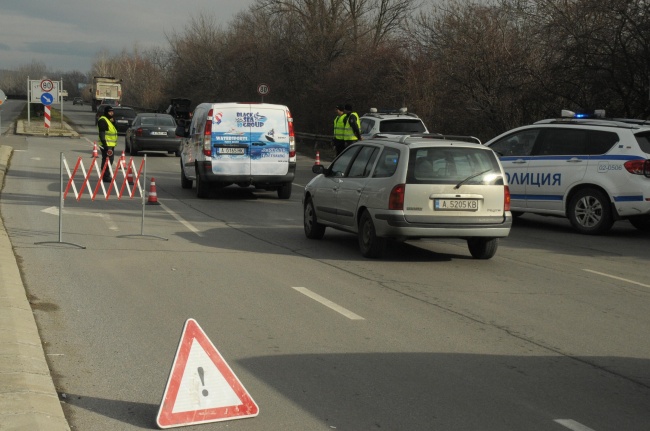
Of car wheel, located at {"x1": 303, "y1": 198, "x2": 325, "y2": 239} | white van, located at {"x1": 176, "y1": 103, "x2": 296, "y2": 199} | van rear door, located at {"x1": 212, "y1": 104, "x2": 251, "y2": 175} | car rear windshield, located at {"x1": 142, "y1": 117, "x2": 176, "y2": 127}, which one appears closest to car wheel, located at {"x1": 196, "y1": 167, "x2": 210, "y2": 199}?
white van, located at {"x1": 176, "y1": 103, "x2": 296, "y2": 199}

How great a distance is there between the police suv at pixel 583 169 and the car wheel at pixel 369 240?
4842 millimetres

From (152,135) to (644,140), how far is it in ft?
75.2

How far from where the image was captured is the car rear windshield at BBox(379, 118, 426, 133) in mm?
25312

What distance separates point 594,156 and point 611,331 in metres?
7.72

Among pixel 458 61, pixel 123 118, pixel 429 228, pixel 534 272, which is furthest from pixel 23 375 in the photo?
pixel 123 118

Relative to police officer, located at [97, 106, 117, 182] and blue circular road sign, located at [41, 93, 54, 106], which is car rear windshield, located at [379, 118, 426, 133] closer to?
police officer, located at [97, 106, 117, 182]

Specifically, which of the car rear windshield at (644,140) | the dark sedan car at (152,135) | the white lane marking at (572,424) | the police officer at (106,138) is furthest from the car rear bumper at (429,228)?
the dark sedan car at (152,135)

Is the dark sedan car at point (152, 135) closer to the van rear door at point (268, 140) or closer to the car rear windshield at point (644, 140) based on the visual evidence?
the van rear door at point (268, 140)

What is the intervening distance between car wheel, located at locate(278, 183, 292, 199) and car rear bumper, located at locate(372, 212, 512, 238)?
8.76 metres

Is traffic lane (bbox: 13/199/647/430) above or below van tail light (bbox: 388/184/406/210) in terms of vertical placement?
below

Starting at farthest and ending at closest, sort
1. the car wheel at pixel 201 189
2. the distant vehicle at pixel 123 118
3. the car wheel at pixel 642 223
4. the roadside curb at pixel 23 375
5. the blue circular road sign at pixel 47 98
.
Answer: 1. the distant vehicle at pixel 123 118
2. the blue circular road sign at pixel 47 98
3. the car wheel at pixel 201 189
4. the car wheel at pixel 642 223
5. the roadside curb at pixel 23 375

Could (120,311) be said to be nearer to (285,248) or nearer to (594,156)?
(285,248)

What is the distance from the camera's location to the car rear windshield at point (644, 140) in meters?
14.9

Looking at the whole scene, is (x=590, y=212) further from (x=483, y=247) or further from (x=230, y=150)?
(x=230, y=150)
